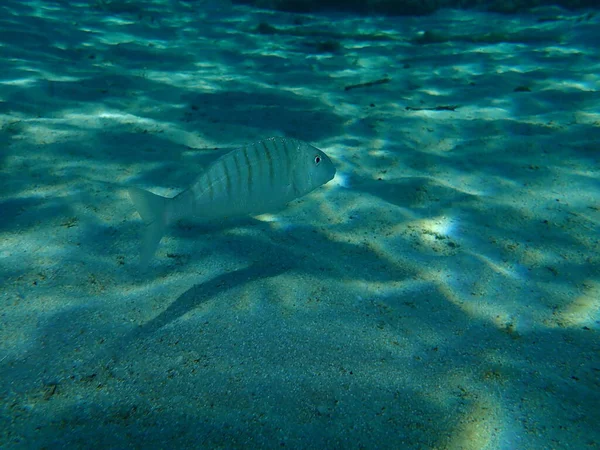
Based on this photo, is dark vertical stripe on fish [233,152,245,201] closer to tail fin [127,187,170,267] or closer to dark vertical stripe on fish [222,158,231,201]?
dark vertical stripe on fish [222,158,231,201]

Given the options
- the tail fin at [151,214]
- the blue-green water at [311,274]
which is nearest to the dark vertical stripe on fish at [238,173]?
the tail fin at [151,214]

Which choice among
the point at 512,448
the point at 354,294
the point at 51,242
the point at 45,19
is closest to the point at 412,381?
the point at 512,448

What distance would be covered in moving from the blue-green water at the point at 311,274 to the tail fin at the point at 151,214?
435 millimetres

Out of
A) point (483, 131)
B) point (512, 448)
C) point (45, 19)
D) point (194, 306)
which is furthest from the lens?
point (45, 19)

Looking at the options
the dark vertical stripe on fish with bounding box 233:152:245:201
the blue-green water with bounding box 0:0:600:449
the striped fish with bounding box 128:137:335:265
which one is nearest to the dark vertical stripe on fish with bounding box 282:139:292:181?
the striped fish with bounding box 128:137:335:265

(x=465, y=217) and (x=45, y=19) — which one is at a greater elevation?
(x=45, y=19)

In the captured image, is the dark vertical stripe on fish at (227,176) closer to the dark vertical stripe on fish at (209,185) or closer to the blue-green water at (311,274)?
the dark vertical stripe on fish at (209,185)

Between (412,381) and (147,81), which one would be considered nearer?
(412,381)

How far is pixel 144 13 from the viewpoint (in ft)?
37.9

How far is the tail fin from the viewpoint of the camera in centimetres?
225

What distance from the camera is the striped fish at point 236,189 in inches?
89.3

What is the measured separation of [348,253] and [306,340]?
0.97 m

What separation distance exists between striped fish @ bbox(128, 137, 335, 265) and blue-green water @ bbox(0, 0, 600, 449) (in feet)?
1.80

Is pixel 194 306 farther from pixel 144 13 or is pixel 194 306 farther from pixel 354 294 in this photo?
pixel 144 13
